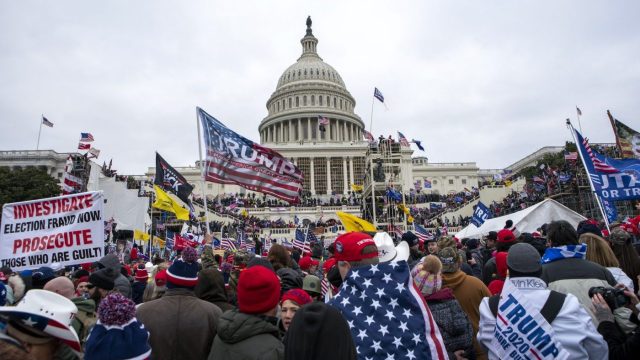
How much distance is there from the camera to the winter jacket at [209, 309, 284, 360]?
2.91m

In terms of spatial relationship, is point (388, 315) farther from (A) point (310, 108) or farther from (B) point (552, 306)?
(A) point (310, 108)

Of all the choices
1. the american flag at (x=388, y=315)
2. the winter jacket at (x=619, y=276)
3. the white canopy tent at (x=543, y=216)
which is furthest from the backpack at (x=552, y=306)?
the white canopy tent at (x=543, y=216)

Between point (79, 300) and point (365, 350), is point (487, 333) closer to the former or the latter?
point (365, 350)

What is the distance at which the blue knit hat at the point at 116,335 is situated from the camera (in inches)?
111

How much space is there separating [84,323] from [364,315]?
2825mm

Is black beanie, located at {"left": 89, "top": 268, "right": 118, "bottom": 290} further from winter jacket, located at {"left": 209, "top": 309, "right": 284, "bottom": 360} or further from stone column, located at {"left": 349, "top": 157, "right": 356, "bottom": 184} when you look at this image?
stone column, located at {"left": 349, "top": 157, "right": 356, "bottom": 184}

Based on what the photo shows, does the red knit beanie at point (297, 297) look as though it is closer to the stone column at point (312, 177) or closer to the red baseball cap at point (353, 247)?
the red baseball cap at point (353, 247)

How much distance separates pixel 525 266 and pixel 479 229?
1540 centimetres

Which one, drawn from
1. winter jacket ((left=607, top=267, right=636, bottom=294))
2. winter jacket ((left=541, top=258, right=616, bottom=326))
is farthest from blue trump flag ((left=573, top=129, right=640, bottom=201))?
winter jacket ((left=541, top=258, right=616, bottom=326))

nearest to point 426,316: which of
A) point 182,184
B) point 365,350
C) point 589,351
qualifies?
point 365,350

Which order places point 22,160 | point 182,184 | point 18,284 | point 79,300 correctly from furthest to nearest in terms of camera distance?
1. point 22,160
2. point 182,184
3. point 18,284
4. point 79,300

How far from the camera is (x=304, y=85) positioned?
316 ft

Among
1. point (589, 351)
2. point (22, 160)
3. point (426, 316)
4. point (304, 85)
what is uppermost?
point (304, 85)

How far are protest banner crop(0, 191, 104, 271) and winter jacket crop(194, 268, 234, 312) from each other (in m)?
3.95
